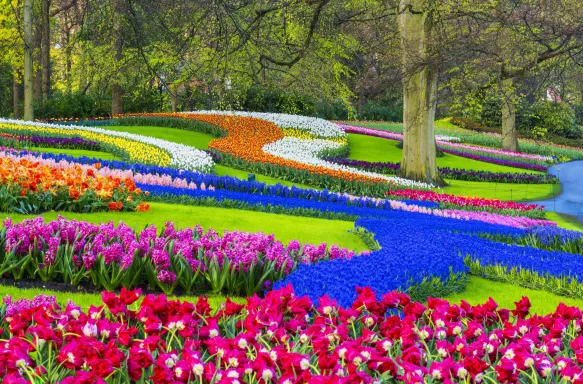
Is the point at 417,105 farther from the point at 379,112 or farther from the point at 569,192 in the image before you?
the point at 379,112

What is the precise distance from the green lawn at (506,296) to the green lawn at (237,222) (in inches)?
76.3

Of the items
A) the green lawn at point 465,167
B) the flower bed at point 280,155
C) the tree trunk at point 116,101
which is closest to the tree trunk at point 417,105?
the green lawn at point 465,167

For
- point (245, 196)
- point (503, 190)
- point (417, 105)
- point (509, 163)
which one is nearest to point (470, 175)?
point (503, 190)

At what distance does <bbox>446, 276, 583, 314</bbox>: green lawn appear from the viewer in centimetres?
615

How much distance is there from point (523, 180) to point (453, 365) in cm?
2180

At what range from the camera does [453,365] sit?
351cm

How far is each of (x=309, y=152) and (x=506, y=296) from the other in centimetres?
1805

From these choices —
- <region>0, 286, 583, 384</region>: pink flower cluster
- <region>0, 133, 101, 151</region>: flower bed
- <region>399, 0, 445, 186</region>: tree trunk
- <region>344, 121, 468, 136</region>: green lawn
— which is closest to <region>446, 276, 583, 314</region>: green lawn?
<region>0, 286, 583, 384</region>: pink flower cluster

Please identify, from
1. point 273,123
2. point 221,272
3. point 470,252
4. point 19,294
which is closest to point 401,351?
point 221,272

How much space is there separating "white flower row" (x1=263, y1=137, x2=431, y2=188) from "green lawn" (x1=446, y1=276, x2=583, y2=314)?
36.6 feet

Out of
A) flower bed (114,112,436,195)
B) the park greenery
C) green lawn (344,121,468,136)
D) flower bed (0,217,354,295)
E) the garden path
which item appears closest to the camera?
the park greenery

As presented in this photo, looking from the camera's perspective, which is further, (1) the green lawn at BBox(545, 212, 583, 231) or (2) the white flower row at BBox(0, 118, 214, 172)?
(2) the white flower row at BBox(0, 118, 214, 172)

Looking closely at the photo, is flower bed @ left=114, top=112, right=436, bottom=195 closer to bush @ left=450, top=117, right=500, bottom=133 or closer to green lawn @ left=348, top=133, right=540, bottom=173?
green lawn @ left=348, top=133, right=540, bottom=173

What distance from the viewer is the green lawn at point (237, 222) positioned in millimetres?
8368
